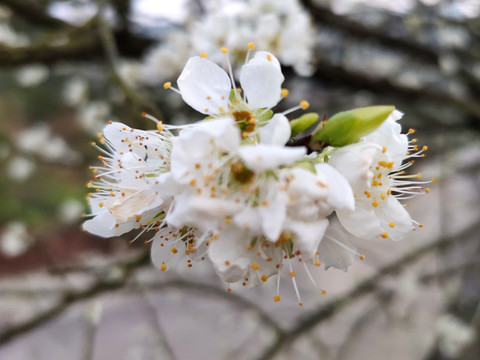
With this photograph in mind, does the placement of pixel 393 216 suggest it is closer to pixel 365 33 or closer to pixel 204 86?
pixel 204 86

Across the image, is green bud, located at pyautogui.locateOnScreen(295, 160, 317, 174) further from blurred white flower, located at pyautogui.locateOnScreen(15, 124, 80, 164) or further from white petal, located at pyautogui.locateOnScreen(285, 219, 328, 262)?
blurred white flower, located at pyautogui.locateOnScreen(15, 124, 80, 164)

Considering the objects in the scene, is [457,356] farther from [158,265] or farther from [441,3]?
[158,265]

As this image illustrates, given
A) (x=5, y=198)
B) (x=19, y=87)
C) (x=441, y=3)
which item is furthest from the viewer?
(x=19, y=87)

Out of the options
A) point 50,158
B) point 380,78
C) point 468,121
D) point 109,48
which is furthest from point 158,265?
point 50,158

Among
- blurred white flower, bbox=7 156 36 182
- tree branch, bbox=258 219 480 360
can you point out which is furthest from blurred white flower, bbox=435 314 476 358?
blurred white flower, bbox=7 156 36 182

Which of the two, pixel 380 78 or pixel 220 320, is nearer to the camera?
pixel 380 78

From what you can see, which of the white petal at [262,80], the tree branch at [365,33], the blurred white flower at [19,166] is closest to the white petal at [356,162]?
the white petal at [262,80]

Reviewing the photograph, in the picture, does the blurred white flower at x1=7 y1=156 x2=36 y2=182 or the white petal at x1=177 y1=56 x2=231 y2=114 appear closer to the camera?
the white petal at x1=177 y1=56 x2=231 y2=114

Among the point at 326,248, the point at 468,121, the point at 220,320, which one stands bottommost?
the point at 220,320
